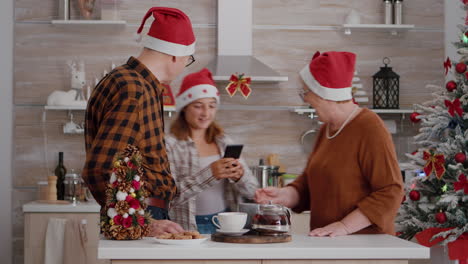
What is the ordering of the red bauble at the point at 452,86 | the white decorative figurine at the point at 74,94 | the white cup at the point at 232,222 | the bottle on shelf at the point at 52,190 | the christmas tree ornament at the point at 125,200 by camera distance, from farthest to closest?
1. the white decorative figurine at the point at 74,94
2. the bottle on shelf at the point at 52,190
3. the red bauble at the point at 452,86
4. the white cup at the point at 232,222
5. the christmas tree ornament at the point at 125,200

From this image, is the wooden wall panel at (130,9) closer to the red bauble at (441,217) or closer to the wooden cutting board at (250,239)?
the red bauble at (441,217)

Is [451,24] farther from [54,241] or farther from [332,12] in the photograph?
[54,241]

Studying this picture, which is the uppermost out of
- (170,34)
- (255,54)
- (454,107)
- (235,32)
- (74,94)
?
(235,32)

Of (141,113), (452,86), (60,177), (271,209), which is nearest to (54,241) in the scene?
(60,177)

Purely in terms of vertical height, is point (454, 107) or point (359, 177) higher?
point (454, 107)

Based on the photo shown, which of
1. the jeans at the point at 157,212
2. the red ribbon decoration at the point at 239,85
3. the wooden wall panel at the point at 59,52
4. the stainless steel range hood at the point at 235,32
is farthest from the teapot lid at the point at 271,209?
the wooden wall panel at the point at 59,52

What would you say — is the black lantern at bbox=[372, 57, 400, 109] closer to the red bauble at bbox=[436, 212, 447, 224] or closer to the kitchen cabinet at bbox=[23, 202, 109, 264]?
the red bauble at bbox=[436, 212, 447, 224]

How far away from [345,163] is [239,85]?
8.29 ft

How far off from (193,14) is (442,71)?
6.52 ft

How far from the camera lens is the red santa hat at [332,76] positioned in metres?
2.75

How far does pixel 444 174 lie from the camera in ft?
14.2

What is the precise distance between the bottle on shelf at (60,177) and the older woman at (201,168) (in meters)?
→ 1.65

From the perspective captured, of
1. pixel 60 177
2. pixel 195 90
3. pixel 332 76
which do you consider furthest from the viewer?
pixel 60 177

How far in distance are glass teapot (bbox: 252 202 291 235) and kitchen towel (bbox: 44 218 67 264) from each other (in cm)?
255
